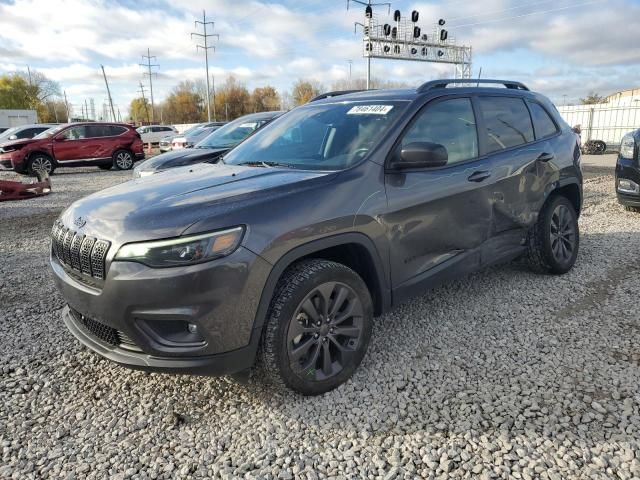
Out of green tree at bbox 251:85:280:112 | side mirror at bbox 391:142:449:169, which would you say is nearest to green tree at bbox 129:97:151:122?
green tree at bbox 251:85:280:112

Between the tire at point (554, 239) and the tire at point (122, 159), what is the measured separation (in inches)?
619

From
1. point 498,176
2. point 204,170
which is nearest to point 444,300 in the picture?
point 498,176

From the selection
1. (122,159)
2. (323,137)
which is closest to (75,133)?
(122,159)

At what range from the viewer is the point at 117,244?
2391mm

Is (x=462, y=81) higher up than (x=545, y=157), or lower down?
higher up

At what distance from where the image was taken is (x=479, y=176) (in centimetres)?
370

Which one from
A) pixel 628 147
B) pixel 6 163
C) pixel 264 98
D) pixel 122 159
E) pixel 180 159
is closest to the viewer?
pixel 628 147

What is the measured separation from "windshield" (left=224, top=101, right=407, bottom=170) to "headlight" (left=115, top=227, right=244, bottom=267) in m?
1.02

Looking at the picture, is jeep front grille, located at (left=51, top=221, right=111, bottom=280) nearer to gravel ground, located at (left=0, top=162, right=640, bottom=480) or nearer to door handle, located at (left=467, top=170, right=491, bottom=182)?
gravel ground, located at (left=0, top=162, right=640, bottom=480)

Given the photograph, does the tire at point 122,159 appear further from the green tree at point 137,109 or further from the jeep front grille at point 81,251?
the green tree at point 137,109

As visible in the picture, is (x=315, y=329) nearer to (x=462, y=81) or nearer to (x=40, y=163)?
(x=462, y=81)

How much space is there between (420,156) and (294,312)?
1225 millimetres

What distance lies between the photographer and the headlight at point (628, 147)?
7004 millimetres

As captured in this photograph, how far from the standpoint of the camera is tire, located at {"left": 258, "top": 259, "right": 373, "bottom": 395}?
2566mm
